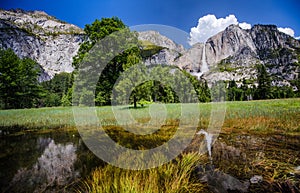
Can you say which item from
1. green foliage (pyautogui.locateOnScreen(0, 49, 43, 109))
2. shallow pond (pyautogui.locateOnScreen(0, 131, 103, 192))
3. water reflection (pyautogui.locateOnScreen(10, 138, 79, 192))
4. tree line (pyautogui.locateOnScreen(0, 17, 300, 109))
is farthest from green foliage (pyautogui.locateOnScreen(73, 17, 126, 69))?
water reflection (pyautogui.locateOnScreen(10, 138, 79, 192))

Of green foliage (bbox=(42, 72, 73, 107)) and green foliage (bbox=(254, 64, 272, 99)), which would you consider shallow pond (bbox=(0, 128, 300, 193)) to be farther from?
green foliage (bbox=(254, 64, 272, 99))

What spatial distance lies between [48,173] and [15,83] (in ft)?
123

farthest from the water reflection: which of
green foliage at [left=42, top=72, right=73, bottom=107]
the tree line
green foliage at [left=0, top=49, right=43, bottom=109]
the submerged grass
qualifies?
green foliage at [left=0, top=49, right=43, bottom=109]

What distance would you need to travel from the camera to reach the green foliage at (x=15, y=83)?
109 ft

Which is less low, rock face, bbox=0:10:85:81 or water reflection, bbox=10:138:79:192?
rock face, bbox=0:10:85:81

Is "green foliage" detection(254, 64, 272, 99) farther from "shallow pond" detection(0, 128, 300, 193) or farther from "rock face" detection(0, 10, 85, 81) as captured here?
"rock face" detection(0, 10, 85, 81)

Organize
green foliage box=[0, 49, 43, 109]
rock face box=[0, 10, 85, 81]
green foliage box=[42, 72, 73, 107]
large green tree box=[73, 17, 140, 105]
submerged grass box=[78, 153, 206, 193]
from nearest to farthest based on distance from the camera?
submerged grass box=[78, 153, 206, 193]
large green tree box=[73, 17, 140, 105]
green foliage box=[0, 49, 43, 109]
green foliage box=[42, 72, 73, 107]
rock face box=[0, 10, 85, 81]

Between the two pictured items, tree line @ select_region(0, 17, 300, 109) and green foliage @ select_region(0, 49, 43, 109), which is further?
green foliage @ select_region(0, 49, 43, 109)

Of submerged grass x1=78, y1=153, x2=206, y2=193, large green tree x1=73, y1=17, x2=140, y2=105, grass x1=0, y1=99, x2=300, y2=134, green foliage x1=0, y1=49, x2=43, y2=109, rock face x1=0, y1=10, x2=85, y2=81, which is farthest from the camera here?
rock face x1=0, y1=10, x2=85, y2=81

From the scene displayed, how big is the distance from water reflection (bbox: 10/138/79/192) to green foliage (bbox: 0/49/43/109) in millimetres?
35275

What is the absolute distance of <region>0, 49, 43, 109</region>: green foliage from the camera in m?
33.2

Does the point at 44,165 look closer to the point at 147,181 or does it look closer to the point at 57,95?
the point at 147,181

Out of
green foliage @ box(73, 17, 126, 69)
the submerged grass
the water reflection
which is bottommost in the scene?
the water reflection

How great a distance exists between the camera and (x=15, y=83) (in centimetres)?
3372
